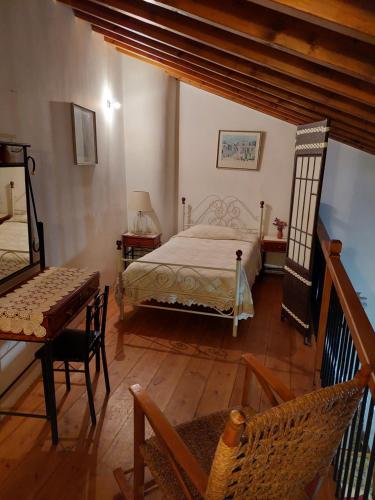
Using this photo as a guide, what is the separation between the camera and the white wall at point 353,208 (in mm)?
4480

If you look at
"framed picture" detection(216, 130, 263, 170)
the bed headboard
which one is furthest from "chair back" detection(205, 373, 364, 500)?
"framed picture" detection(216, 130, 263, 170)

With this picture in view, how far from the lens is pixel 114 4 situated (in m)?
2.28

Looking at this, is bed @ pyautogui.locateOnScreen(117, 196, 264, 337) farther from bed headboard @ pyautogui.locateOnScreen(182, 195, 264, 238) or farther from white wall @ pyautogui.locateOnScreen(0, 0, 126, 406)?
bed headboard @ pyautogui.locateOnScreen(182, 195, 264, 238)

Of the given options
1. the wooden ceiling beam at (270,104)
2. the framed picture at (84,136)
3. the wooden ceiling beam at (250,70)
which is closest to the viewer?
the wooden ceiling beam at (250,70)

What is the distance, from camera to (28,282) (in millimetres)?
2355

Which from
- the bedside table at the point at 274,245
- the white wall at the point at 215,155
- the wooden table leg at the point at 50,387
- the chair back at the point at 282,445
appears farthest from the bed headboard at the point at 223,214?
the chair back at the point at 282,445

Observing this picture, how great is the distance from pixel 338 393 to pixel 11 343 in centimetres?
217

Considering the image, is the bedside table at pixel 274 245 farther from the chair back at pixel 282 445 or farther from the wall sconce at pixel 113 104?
the chair back at pixel 282 445

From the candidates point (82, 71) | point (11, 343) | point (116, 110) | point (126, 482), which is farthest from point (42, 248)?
point (116, 110)

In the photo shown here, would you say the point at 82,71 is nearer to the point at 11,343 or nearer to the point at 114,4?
the point at 114,4

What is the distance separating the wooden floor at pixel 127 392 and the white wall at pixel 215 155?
5.86 feet

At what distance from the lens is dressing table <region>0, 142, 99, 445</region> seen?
6.25ft

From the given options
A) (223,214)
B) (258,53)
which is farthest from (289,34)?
(223,214)

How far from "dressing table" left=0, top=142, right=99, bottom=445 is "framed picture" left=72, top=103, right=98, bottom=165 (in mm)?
849
